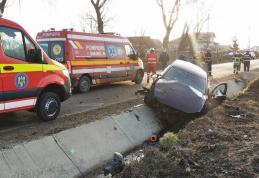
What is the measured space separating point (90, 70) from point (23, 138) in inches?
326

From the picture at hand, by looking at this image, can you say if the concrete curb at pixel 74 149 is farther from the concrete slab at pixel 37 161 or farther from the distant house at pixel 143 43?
the distant house at pixel 143 43

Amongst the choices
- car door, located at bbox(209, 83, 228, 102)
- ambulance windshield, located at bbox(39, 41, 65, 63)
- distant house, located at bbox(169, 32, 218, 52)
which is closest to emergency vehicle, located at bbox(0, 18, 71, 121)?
ambulance windshield, located at bbox(39, 41, 65, 63)

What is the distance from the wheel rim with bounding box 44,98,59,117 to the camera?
32.7 ft

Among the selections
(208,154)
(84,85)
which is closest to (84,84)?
(84,85)

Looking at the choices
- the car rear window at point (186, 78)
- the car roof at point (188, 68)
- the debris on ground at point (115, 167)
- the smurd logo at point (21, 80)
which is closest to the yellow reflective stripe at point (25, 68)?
the smurd logo at point (21, 80)

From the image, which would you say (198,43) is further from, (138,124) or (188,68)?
(138,124)

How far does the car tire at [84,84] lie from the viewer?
52.9 feet

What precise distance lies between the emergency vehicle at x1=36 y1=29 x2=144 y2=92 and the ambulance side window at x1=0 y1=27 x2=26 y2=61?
6.02 meters

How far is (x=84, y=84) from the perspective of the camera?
642 inches


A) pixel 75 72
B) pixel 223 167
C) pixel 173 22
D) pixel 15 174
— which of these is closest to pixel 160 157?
pixel 223 167

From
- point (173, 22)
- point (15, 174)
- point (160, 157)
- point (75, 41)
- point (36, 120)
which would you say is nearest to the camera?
point (15, 174)

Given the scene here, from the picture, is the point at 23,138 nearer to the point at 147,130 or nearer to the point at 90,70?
the point at 147,130

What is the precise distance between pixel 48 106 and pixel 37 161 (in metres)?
2.95

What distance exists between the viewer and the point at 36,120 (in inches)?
410
